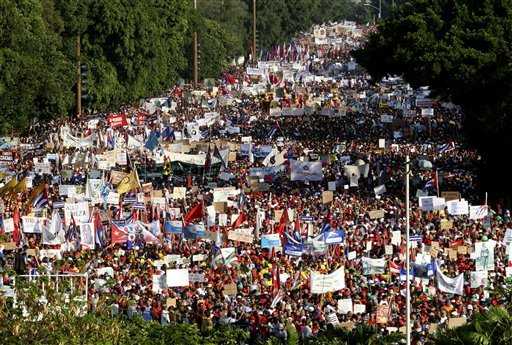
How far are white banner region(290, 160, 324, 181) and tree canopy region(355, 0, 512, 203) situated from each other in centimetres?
607

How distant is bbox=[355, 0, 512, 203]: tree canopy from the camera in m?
47.3

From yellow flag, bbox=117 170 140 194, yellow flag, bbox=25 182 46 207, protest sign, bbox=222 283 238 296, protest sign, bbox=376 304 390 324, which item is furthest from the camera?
yellow flag, bbox=117 170 140 194

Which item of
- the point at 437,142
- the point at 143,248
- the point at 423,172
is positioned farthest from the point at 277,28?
the point at 143,248

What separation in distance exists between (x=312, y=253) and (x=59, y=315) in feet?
37.4

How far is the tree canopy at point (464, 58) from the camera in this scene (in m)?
47.3

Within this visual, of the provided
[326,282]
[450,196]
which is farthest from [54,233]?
[450,196]

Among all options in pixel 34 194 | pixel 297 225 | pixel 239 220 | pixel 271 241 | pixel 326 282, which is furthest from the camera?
pixel 34 194

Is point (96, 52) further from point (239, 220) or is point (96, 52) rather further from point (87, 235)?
point (87, 235)

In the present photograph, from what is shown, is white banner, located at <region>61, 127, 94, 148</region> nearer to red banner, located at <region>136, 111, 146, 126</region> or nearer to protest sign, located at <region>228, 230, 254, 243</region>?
red banner, located at <region>136, 111, 146, 126</region>

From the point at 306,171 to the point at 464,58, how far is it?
35.2ft

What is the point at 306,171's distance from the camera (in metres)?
43.8

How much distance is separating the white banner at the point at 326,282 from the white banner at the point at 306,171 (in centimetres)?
1719

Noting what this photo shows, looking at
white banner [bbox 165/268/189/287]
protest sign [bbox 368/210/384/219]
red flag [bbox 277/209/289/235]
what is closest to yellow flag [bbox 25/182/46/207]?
red flag [bbox 277/209/289/235]

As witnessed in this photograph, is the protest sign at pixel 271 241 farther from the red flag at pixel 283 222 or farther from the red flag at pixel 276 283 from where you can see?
the red flag at pixel 276 283
